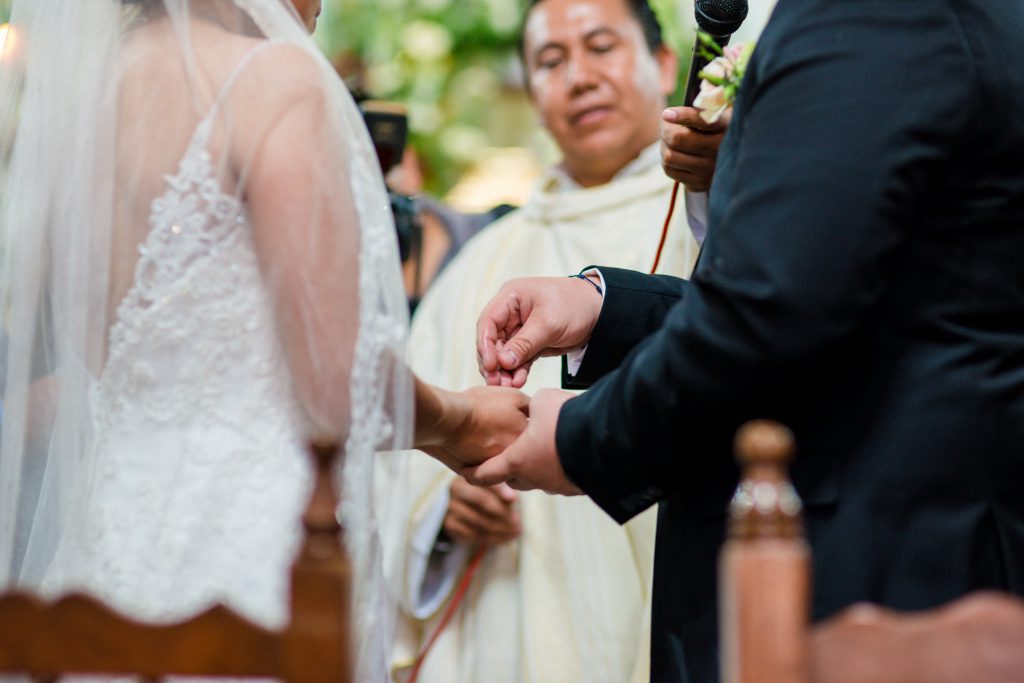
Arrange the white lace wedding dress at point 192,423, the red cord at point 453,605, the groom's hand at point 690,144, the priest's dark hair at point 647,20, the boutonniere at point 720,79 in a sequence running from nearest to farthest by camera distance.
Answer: the white lace wedding dress at point 192,423
the boutonniere at point 720,79
the groom's hand at point 690,144
the red cord at point 453,605
the priest's dark hair at point 647,20

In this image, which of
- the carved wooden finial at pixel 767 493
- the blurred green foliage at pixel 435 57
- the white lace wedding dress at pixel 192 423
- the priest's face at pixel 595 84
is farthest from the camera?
the blurred green foliage at pixel 435 57

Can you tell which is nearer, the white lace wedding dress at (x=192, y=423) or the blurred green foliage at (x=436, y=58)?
the white lace wedding dress at (x=192, y=423)

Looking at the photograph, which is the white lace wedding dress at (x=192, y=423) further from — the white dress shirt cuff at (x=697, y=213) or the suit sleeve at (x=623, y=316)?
the white dress shirt cuff at (x=697, y=213)

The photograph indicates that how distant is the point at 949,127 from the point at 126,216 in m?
1.10

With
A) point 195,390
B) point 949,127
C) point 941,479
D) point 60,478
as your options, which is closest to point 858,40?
point 949,127

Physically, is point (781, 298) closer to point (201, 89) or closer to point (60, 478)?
point (201, 89)

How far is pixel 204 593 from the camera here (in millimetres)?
1694

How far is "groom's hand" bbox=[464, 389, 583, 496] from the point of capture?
1.78 m

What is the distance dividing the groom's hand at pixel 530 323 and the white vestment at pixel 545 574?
2.30 feet

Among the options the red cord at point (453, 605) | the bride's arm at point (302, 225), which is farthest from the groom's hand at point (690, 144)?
the red cord at point (453, 605)

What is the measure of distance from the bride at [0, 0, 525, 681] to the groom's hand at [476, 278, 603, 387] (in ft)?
0.88

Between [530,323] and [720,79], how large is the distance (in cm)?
48

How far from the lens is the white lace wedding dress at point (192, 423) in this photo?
1.71 m

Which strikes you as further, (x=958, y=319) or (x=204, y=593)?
(x=204, y=593)
